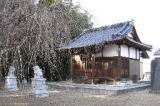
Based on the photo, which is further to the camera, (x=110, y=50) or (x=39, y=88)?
(x=110, y=50)

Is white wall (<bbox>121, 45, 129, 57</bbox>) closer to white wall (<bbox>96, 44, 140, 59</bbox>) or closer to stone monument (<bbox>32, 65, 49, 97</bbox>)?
white wall (<bbox>96, 44, 140, 59</bbox>)

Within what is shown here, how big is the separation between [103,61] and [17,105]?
10.5 meters

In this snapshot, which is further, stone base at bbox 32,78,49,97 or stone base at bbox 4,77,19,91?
stone base at bbox 4,77,19,91

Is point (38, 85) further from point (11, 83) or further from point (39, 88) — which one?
point (11, 83)

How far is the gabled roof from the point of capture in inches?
704

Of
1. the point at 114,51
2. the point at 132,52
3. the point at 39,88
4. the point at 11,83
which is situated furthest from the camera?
the point at 132,52

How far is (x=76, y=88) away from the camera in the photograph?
15.9 metres

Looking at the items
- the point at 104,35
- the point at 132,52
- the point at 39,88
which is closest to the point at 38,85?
the point at 39,88

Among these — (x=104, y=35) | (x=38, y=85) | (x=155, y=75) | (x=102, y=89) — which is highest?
(x=104, y=35)

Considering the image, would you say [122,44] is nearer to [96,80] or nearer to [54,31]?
[96,80]

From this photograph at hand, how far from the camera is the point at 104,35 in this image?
795 inches

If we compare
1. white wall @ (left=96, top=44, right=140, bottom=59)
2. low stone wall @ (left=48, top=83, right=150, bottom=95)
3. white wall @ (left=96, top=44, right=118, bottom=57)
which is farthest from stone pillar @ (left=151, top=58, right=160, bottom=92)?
white wall @ (left=96, top=44, right=118, bottom=57)

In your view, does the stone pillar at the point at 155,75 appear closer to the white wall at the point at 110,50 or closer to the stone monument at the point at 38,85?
the white wall at the point at 110,50

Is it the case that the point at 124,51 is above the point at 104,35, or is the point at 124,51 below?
below
